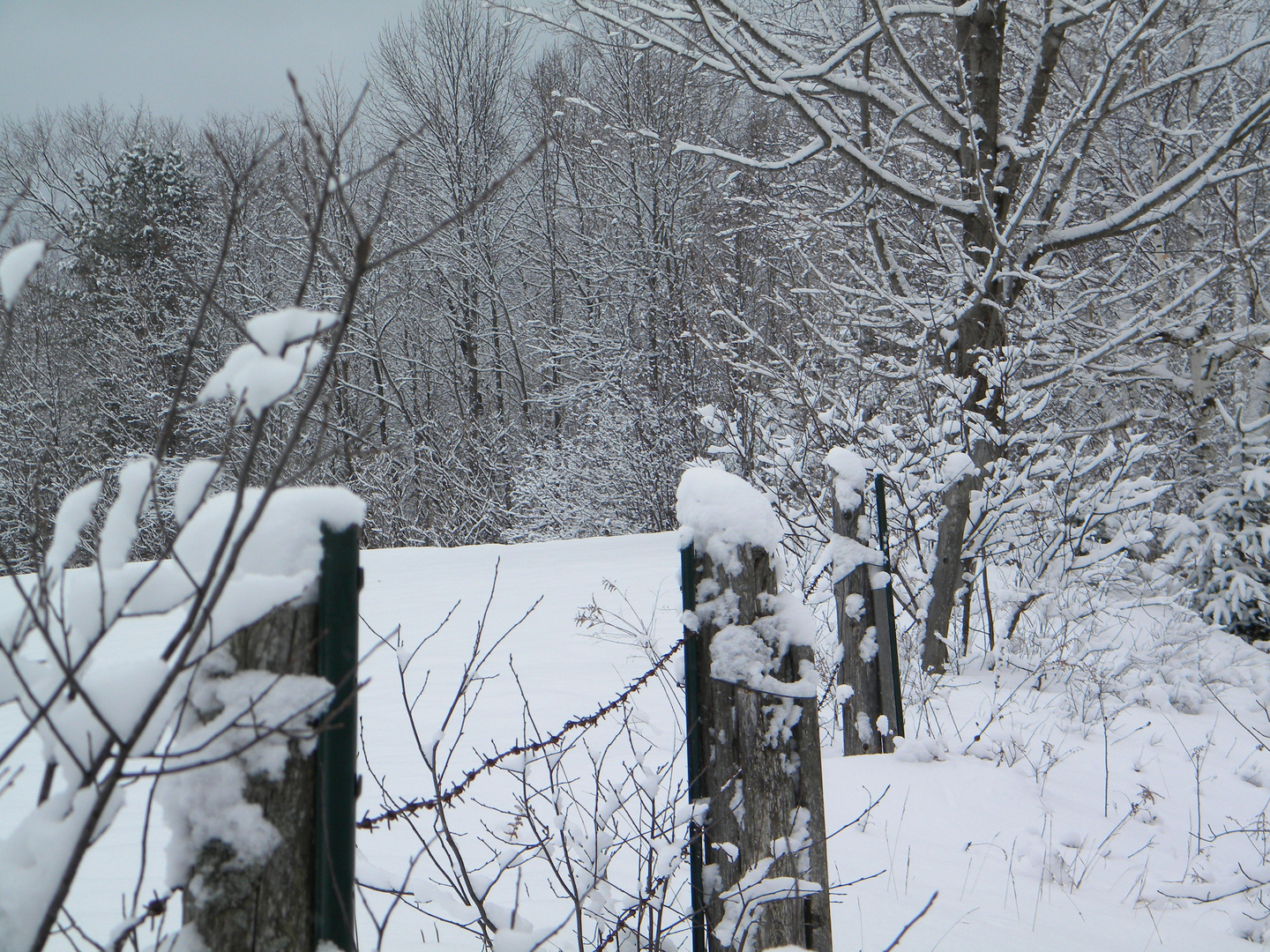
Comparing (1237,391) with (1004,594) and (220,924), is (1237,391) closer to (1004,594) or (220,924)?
(1004,594)

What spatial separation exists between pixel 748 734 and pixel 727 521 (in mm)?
399

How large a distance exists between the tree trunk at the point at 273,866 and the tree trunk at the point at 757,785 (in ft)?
2.54

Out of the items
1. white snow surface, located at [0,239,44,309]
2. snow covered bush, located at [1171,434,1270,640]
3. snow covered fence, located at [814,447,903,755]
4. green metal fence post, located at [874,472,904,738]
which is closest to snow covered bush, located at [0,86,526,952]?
white snow surface, located at [0,239,44,309]

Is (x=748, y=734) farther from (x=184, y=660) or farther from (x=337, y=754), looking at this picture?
(x=184, y=660)

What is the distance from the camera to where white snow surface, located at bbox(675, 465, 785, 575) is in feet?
4.91

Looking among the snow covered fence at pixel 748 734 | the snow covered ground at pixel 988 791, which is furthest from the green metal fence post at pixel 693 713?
the snow covered ground at pixel 988 791

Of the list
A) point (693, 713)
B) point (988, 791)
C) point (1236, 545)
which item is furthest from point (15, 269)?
point (1236, 545)

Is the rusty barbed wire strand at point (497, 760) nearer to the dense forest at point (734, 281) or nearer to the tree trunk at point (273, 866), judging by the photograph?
the tree trunk at point (273, 866)

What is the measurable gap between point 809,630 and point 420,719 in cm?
275

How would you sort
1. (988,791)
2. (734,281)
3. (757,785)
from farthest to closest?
(734,281) < (988,791) < (757,785)

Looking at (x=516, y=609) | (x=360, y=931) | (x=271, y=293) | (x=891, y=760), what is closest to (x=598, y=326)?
(x=271, y=293)

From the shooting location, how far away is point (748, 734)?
148cm

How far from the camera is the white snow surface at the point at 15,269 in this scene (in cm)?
82

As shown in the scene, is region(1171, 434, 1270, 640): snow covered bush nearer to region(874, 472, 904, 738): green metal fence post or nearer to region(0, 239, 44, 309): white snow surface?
region(874, 472, 904, 738): green metal fence post
